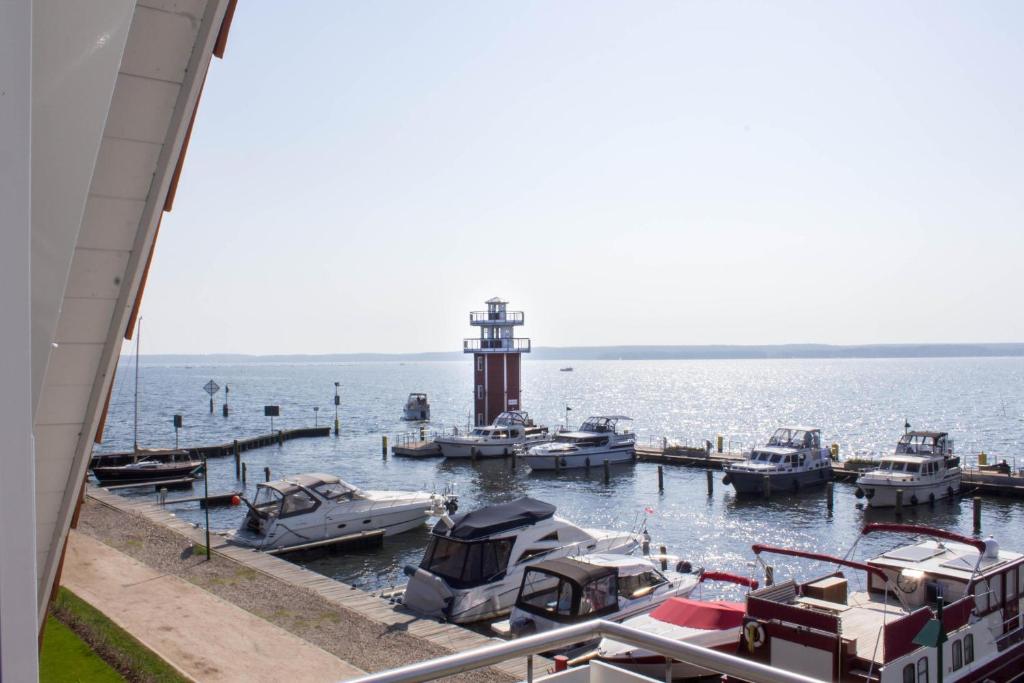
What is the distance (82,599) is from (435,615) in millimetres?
8155

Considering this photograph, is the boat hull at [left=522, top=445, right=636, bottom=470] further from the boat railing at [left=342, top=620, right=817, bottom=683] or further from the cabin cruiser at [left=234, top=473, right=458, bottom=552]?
the boat railing at [left=342, top=620, right=817, bottom=683]

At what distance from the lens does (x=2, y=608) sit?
166 centimetres

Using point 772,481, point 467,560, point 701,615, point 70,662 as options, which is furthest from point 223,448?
point 701,615

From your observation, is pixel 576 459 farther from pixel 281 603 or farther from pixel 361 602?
pixel 281 603

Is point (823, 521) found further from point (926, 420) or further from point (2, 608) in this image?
point (926, 420)

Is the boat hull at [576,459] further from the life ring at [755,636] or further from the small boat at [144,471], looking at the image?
the life ring at [755,636]

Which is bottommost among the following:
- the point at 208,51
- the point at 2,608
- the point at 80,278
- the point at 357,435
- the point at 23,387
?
the point at 357,435

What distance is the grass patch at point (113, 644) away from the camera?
43.6ft

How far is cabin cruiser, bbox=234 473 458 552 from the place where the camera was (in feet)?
94.2

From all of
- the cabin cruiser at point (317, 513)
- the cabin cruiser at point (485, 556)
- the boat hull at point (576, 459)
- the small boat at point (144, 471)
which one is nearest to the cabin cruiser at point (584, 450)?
the boat hull at point (576, 459)

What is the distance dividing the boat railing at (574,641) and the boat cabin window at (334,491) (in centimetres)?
2794

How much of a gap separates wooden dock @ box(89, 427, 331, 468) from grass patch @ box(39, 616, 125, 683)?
20781mm

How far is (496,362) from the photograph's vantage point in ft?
228

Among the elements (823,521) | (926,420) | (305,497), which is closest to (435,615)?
(305,497)
